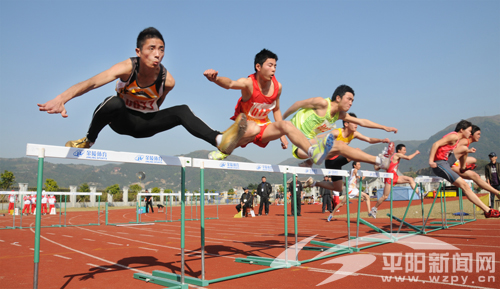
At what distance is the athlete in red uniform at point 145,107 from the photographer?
3.27 m

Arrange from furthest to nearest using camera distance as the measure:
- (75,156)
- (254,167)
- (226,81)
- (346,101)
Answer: (346,101) → (254,167) → (226,81) → (75,156)

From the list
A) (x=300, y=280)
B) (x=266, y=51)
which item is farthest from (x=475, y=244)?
(x=266, y=51)

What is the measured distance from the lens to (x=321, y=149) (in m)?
4.29

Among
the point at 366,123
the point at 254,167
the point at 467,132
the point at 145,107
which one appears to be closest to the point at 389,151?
the point at 366,123

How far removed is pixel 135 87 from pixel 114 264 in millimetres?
3628

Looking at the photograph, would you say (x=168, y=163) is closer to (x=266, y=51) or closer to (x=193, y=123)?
(x=193, y=123)

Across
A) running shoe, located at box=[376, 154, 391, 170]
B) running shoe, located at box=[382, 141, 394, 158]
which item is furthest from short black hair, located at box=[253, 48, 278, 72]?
running shoe, located at box=[382, 141, 394, 158]

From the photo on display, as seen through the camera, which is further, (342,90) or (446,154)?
(446,154)

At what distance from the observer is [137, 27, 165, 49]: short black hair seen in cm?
341

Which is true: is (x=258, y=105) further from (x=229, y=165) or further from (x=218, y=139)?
(x=218, y=139)

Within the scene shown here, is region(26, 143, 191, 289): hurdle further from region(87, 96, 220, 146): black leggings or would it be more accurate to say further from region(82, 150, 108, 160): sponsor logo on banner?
region(87, 96, 220, 146): black leggings

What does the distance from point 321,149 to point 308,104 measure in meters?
1.39

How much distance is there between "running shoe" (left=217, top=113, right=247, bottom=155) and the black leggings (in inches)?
4.9

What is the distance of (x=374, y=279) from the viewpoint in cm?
425
